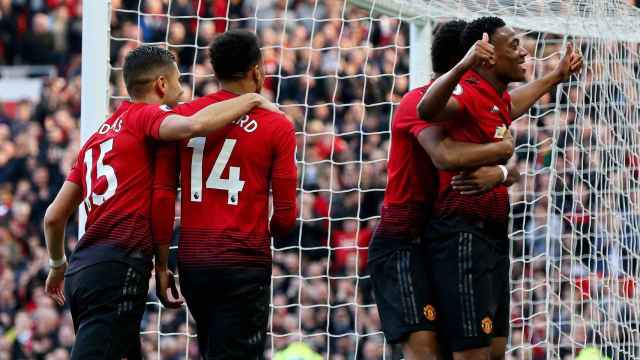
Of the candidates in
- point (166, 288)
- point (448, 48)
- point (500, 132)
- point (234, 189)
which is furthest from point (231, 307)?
point (448, 48)

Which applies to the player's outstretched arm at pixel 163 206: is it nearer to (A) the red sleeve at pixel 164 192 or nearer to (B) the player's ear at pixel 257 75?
(A) the red sleeve at pixel 164 192

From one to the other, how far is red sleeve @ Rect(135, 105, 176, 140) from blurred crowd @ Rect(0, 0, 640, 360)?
6.43 ft

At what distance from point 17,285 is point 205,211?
7.44 metres

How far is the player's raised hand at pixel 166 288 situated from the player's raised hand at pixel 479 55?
62.1 inches

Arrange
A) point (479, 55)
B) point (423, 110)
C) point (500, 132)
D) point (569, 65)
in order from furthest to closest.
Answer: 1. point (569, 65)
2. point (500, 132)
3. point (423, 110)
4. point (479, 55)

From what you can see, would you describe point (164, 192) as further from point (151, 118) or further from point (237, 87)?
point (237, 87)

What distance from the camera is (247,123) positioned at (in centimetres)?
542

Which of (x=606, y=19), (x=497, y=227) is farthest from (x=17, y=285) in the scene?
(x=497, y=227)

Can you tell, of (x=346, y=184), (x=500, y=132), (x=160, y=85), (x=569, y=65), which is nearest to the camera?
(x=500, y=132)

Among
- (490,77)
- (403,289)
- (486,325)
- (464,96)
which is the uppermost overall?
(490,77)

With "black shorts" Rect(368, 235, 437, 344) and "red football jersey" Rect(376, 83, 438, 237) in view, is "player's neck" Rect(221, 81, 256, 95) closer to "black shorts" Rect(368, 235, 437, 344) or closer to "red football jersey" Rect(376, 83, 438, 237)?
"red football jersey" Rect(376, 83, 438, 237)

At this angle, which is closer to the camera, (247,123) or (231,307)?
(231,307)

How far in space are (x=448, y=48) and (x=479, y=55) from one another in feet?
1.99

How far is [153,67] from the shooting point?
219 inches
